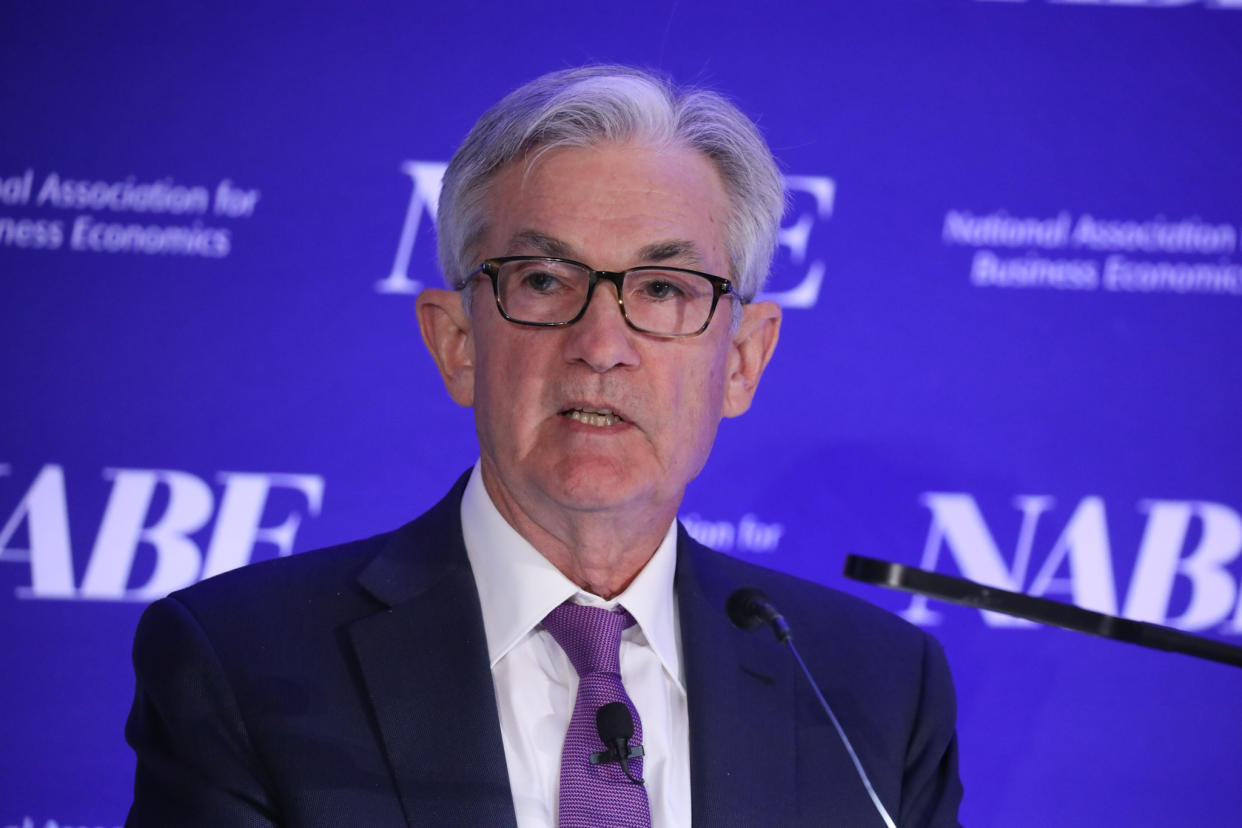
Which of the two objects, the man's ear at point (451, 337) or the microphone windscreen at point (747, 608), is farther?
the man's ear at point (451, 337)

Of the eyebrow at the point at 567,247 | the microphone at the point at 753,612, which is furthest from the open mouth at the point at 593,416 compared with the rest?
the microphone at the point at 753,612

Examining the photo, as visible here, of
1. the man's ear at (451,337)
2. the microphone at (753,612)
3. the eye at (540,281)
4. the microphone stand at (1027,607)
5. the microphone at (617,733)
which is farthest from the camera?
the man's ear at (451,337)

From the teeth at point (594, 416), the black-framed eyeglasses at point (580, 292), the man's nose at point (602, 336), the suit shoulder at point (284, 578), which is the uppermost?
the black-framed eyeglasses at point (580, 292)

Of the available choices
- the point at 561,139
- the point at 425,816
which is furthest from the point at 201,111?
the point at 425,816

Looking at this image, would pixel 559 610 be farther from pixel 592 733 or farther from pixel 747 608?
pixel 747 608

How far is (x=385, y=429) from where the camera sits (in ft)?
10.2

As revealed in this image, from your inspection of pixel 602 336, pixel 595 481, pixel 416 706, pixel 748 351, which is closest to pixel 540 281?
pixel 602 336

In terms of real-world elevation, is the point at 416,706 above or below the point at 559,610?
below

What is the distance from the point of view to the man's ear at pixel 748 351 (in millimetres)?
2275

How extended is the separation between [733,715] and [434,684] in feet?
1.56

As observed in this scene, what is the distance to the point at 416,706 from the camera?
1890 millimetres

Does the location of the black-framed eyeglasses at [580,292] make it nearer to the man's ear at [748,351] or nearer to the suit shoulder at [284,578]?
the man's ear at [748,351]

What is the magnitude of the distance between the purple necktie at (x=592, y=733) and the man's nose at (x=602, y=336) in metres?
0.39

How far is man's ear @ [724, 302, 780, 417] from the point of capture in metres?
2.28
